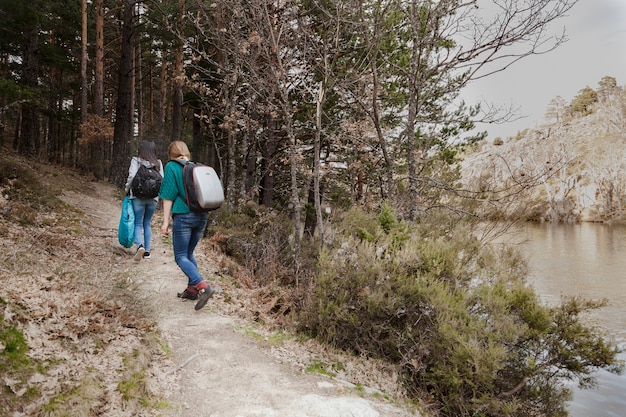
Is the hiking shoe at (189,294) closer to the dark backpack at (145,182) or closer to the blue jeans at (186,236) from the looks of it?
the blue jeans at (186,236)

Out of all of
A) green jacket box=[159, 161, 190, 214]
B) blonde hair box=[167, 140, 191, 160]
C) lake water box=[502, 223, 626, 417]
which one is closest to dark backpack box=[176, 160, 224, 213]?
green jacket box=[159, 161, 190, 214]

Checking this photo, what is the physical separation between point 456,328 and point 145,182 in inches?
191

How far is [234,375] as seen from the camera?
11.6 ft

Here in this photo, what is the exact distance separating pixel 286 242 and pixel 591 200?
40529 millimetres

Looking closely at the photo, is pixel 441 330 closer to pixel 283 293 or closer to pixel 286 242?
pixel 283 293

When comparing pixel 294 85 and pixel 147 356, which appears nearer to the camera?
pixel 147 356

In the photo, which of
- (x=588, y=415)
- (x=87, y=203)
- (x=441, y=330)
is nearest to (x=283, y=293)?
(x=441, y=330)

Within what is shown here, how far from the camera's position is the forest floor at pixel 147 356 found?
268cm

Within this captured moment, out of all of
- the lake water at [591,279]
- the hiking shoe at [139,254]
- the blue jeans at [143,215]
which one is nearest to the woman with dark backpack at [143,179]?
the blue jeans at [143,215]

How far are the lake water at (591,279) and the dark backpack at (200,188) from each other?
462 centimetres

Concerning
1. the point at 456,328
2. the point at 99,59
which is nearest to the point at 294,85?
the point at 456,328

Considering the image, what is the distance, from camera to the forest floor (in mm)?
2682

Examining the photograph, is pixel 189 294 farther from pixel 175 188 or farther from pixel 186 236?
pixel 175 188

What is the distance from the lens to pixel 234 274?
6996 mm
